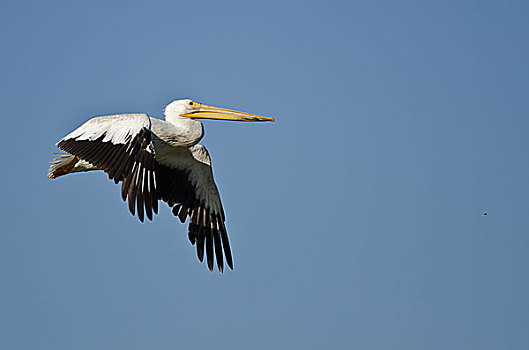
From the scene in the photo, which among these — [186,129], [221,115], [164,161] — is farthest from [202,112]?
[164,161]

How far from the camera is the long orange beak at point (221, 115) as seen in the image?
47.9ft

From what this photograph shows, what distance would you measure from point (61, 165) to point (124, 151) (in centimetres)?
247

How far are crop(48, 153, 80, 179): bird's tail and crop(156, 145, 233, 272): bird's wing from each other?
1.53m

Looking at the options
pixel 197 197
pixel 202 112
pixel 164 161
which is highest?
pixel 202 112

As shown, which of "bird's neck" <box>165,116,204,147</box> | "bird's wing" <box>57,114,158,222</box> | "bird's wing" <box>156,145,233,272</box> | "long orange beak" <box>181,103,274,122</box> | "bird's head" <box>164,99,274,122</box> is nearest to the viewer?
"bird's wing" <box>57,114,158,222</box>

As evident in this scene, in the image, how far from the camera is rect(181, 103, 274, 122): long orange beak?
1461 cm

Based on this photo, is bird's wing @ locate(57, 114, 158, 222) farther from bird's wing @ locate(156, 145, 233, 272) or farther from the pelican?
bird's wing @ locate(156, 145, 233, 272)

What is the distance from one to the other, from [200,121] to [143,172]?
6.91ft

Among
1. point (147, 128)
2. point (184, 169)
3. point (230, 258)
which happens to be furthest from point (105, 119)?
point (230, 258)

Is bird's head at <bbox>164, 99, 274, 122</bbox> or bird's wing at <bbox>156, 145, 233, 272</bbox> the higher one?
bird's head at <bbox>164, 99, 274, 122</bbox>

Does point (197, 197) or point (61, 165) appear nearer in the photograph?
point (61, 165)

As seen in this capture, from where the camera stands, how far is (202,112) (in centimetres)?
1469

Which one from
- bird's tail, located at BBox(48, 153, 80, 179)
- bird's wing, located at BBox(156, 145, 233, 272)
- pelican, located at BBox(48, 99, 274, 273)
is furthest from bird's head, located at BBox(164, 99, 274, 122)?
bird's tail, located at BBox(48, 153, 80, 179)

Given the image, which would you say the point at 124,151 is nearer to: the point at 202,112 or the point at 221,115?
the point at 202,112
